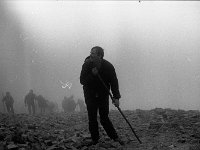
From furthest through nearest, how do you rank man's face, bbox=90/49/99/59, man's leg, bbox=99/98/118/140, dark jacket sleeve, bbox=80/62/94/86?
man's leg, bbox=99/98/118/140 → dark jacket sleeve, bbox=80/62/94/86 → man's face, bbox=90/49/99/59

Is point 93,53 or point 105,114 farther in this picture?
point 105,114

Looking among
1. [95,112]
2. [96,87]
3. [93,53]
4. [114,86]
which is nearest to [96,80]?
[96,87]

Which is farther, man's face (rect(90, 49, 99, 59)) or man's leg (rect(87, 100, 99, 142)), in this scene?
man's leg (rect(87, 100, 99, 142))

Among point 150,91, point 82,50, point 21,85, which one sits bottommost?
point 150,91

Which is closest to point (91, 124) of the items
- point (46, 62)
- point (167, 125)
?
point (167, 125)

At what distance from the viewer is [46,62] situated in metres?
138

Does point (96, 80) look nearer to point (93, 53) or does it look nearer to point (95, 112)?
point (93, 53)

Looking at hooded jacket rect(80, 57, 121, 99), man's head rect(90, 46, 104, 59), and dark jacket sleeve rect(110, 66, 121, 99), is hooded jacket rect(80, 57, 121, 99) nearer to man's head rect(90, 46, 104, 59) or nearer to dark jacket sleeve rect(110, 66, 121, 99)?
dark jacket sleeve rect(110, 66, 121, 99)

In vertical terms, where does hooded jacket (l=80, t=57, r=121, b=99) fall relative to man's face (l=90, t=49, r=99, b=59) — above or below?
below

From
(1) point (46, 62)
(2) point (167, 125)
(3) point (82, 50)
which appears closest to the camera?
(2) point (167, 125)

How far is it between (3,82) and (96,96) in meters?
101

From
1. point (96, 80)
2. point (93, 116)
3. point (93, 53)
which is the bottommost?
point (93, 116)

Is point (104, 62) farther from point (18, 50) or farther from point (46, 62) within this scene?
point (46, 62)

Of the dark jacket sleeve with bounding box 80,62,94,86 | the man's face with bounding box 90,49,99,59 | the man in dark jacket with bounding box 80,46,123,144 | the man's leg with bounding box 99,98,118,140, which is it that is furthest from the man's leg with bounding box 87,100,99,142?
the man's face with bounding box 90,49,99,59
